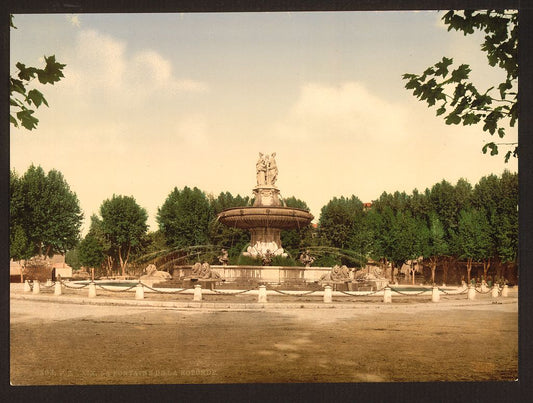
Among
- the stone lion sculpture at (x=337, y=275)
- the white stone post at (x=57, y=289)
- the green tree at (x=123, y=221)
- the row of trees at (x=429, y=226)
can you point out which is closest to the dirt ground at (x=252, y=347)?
the white stone post at (x=57, y=289)

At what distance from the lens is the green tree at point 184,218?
39.5 metres

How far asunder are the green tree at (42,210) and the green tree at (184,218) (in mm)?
13343

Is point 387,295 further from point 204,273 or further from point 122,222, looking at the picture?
point 122,222

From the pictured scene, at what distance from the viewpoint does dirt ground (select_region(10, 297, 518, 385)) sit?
11.2 m

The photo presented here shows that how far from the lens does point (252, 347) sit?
12234mm

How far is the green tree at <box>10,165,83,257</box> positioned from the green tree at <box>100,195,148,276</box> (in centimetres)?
761

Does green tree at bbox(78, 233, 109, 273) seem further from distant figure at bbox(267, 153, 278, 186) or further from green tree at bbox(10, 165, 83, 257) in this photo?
distant figure at bbox(267, 153, 278, 186)

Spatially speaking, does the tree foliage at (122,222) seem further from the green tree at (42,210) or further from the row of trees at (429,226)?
the row of trees at (429,226)

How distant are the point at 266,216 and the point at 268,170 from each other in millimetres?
3231

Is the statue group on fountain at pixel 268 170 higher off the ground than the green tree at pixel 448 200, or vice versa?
the statue group on fountain at pixel 268 170

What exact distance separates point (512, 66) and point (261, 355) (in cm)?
768

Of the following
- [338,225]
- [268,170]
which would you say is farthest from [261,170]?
[338,225]

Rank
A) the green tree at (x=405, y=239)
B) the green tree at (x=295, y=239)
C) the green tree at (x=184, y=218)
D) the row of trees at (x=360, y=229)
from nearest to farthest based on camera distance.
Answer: the row of trees at (x=360, y=229) < the green tree at (x=405, y=239) < the green tree at (x=184, y=218) < the green tree at (x=295, y=239)

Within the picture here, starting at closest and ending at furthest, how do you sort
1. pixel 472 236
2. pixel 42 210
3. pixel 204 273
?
1. pixel 204 273
2. pixel 42 210
3. pixel 472 236
